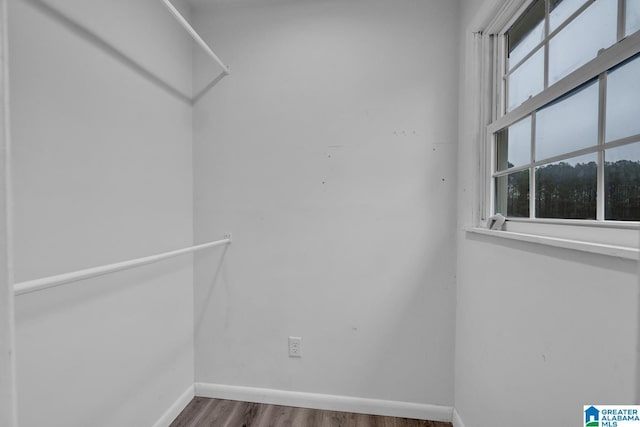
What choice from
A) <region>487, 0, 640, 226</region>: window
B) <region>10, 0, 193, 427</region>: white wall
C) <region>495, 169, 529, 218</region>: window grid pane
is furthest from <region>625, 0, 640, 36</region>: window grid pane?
<region>10, 0, 193, 427</region>: white wall

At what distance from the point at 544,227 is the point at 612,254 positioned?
0.38m

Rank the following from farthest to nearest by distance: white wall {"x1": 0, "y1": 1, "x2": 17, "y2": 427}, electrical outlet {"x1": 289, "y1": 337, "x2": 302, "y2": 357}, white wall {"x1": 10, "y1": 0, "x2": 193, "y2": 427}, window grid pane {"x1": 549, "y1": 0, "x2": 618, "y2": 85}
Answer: electrical outlet {"x1": 289, "y1": 337, "x2": 302, "y2": 357}
white wall {"x1": 10, "y1": 0, "x2": 193, "y2": 427}
window grid pane {"x1": 549, "y1": 0, "x2": 618, "y2": 85}
white wall {"x1": 0, "y1": 1, "x2": 17, "y2": 427}

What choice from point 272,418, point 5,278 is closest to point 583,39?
point 5,278

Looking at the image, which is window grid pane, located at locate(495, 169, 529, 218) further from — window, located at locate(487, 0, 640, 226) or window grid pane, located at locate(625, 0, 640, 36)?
window grid pane, located at locate(625, 0, 640, 36)

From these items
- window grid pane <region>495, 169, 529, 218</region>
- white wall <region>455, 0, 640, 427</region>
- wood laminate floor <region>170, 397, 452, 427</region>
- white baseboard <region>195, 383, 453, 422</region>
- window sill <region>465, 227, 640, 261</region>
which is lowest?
wood laminate floor <region>170, 397, 452, 427</region>

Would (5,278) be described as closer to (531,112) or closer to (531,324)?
(531,324)

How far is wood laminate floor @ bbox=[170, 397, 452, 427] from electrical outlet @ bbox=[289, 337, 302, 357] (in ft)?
0.97

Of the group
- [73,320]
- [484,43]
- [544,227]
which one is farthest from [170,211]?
[484,43]

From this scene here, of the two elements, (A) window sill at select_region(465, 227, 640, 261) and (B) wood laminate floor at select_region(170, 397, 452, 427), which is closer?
(A) window sill at select_region(465, 227, 640, 261)

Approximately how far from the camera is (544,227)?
901 mm

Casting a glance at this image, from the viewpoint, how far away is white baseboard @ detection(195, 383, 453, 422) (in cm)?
148

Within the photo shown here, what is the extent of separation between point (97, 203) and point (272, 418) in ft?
4.42

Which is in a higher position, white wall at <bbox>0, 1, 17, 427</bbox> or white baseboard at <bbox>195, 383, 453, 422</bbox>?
white wall at <bbox>0, 1, 17, 427</bbox>

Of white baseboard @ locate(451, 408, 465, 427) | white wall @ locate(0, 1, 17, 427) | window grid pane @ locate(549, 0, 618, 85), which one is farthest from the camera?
white baseboard @ locate(451, 408, 465, 427)
